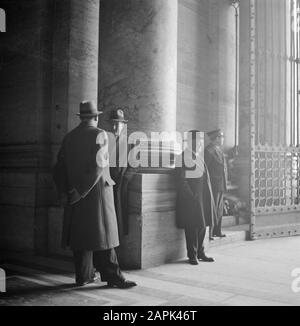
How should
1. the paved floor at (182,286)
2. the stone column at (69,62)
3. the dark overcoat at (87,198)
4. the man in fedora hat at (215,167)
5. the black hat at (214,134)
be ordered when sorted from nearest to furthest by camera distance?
the paved floor at (182,286) → the dark overcoat at (87,198) → the stone column at (69,62) → the black hat at (214,134) → the man in fedora hat at (215,167)

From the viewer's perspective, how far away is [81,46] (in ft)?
22.8

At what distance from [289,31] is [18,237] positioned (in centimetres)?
708

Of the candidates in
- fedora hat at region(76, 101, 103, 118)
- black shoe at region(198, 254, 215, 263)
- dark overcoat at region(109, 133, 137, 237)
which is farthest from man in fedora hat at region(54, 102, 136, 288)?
black shoe at region(198, 254, 215, 263)

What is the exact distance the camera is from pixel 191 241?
19.4 feet

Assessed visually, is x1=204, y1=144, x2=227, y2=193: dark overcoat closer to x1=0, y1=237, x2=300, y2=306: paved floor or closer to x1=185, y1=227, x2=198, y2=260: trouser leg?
x1=0, y1=237, x2=300, y2=306: paved floor

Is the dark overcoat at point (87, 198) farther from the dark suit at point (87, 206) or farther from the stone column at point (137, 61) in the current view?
the stone column at point (137, 61)

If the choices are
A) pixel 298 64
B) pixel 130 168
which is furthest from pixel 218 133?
pixel 298 64

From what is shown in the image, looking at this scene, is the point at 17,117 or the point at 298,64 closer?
the point at 17,117

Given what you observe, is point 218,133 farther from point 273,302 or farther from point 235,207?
point 273,302

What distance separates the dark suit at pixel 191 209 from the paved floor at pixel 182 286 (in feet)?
1.13

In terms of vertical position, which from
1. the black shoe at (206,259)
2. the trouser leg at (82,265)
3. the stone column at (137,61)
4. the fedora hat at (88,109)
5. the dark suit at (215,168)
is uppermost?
the stone column at (137,61)

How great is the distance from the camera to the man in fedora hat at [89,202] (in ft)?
14.7

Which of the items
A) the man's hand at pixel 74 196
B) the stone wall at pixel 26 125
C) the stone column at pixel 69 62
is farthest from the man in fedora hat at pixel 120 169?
the stone wall at pixel 26 125

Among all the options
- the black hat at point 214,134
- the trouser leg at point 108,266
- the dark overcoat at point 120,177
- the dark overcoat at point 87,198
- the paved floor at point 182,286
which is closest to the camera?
the paved floor at point 182,286
